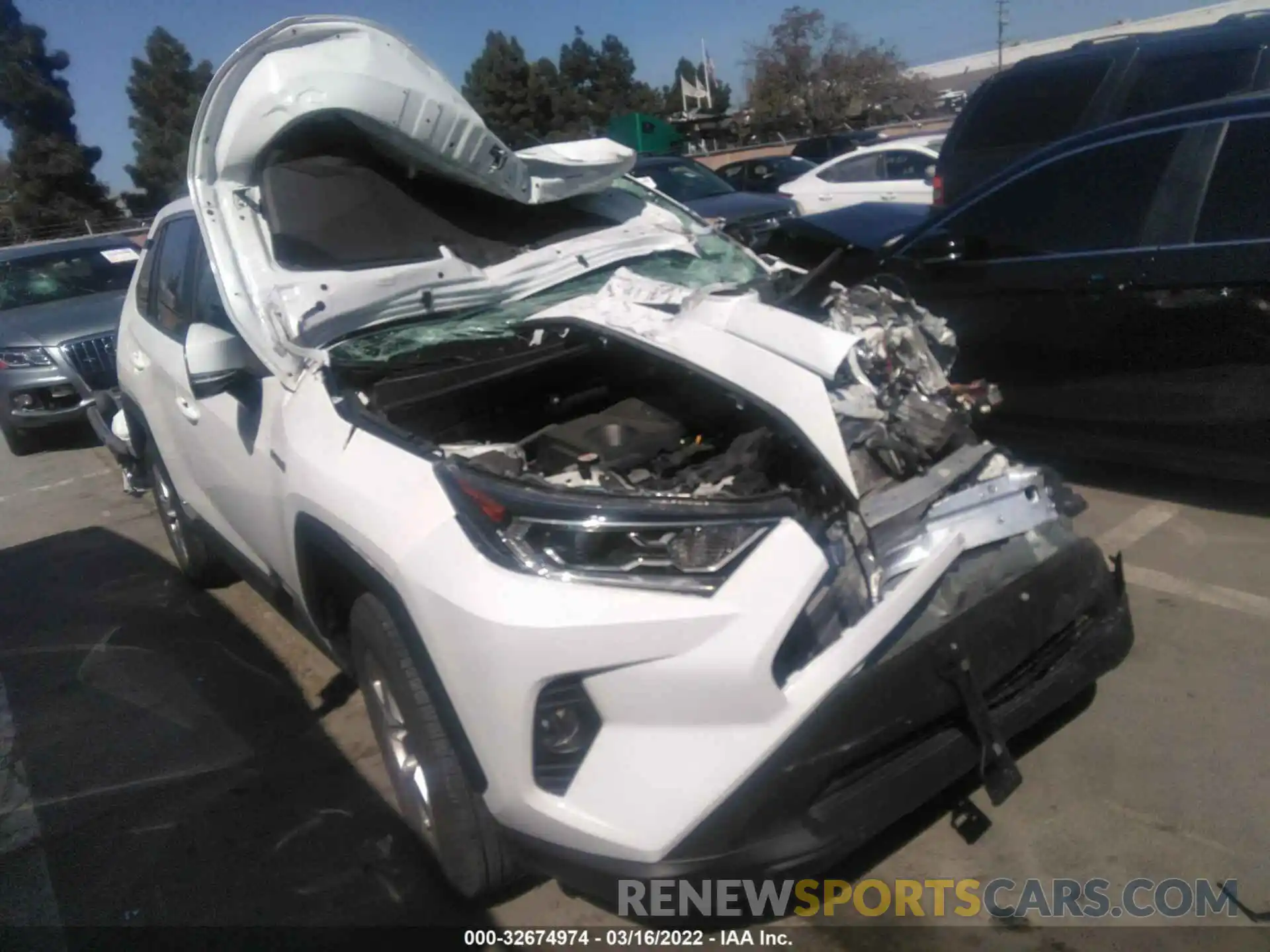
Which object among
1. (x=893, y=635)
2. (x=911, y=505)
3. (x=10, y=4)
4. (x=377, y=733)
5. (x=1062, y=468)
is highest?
(x=10, y=4)

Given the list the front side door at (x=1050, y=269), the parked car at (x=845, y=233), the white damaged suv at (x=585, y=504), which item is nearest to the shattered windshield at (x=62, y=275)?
the white damaged suv at (x=585, y=504)

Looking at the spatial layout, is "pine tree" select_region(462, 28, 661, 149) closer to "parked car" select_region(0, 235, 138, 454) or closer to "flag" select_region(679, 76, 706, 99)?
"flag" select_region(679, 76, 706, 99)

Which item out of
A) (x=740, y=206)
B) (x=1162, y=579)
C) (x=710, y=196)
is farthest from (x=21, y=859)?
(x=710, y=196)

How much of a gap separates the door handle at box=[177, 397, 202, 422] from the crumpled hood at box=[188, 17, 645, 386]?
2.45 ft

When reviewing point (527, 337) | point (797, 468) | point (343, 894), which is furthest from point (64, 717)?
point (797, 468)

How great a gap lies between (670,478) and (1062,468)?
295cm

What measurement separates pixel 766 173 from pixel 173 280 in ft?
42.0

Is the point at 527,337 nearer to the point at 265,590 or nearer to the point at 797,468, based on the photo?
the point at 797,468

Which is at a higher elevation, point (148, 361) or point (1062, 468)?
point (148, 361)

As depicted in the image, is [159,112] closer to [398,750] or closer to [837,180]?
[837,180]

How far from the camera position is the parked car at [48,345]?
8141 millimetres

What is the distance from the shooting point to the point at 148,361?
4.36m

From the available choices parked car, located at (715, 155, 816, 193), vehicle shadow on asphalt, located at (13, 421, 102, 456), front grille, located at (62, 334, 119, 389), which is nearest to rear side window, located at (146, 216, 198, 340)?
front grille, located at (62, 334, 119, 389)

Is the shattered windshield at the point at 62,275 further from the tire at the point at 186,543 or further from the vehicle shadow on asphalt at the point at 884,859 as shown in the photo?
the vehicle shadow on asphalt at the point at 884,859
